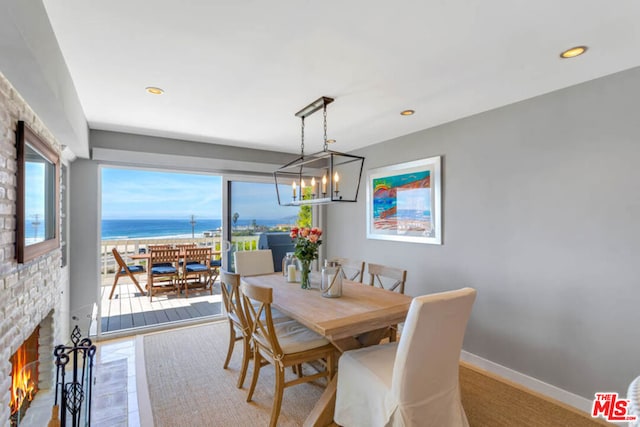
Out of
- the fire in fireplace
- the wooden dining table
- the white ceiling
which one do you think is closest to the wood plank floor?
the fire in fireplace

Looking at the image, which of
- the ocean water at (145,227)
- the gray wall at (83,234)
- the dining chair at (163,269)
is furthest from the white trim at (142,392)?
the ocean water at (145,227)

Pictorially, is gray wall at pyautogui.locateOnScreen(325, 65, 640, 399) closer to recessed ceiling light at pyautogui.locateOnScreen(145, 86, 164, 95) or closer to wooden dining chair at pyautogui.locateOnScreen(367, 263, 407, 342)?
wooden dining chair at pyautogui.locateOnScreen(367, 263, 407, 342)

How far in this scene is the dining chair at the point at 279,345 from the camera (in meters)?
2.05

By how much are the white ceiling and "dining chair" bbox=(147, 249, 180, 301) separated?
294 centimetres

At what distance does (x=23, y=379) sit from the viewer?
1.86 metres

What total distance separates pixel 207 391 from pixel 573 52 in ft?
11.4

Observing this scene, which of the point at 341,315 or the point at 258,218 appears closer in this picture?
the point at 341,315

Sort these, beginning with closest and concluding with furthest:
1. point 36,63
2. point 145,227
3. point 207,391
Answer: point 36,63
point 207,391
point 145,227

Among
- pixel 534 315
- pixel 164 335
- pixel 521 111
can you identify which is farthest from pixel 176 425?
pixel 521 111

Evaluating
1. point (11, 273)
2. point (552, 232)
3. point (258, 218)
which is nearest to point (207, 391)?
point (11, 273)

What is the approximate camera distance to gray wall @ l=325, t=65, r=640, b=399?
84.4 inches

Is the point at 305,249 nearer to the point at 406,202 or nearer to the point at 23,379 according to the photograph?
the point at 406,202

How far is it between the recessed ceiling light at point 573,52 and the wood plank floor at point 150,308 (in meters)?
4.65

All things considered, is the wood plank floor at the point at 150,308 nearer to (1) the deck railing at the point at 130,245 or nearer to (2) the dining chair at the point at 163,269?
(2) the dining chair at the point at 163,269
